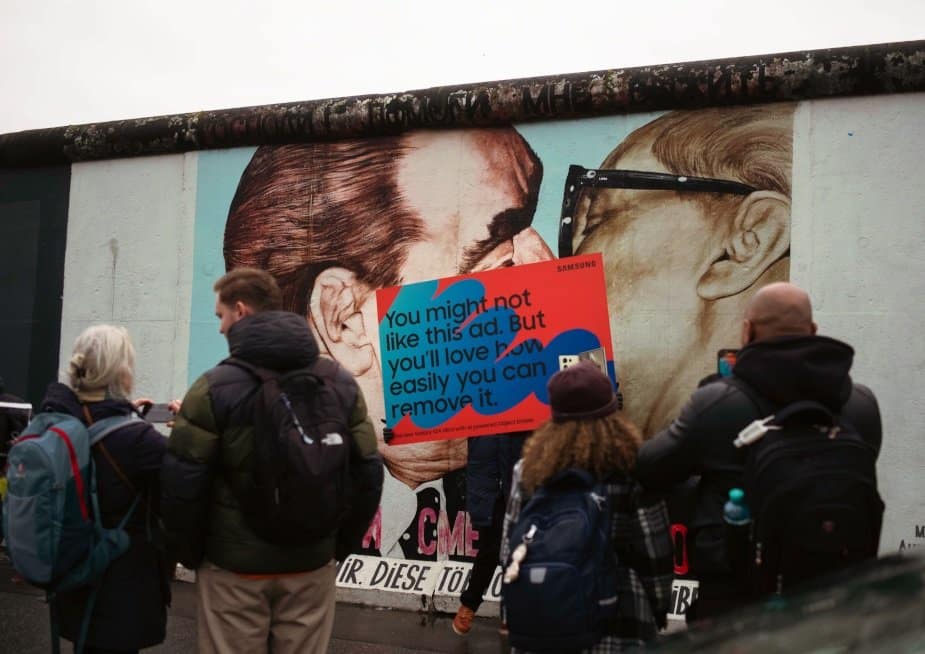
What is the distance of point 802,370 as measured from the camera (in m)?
2.82

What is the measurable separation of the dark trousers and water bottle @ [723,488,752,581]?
9.13 feet

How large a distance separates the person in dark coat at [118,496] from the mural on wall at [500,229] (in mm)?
3164

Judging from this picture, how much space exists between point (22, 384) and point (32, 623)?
295cm

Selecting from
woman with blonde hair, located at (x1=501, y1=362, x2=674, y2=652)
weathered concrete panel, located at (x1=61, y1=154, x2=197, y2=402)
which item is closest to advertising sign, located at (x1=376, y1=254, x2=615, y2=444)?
woman with blonde hair, located at (x1=501, y1=362, x2=674, y2=652)

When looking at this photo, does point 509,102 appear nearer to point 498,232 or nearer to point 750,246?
point 498,232

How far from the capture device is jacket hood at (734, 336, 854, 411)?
2.82 metres

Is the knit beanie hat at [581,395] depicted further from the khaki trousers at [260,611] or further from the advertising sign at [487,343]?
the advertising sign at [487,343]

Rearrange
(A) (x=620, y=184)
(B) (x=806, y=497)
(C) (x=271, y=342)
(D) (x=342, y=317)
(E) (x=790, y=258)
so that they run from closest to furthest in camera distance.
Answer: (B) (x=806, y=497)
(C) (x=271, y=342)
(E) (x=790, y=258)
(A) (x=620, y=184)
(D) (x=342, y=317)

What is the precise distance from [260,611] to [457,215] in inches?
153

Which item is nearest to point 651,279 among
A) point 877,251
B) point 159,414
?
point 877,251

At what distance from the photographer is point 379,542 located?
671 centimetres

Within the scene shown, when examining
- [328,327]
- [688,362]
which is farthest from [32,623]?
[688,362]

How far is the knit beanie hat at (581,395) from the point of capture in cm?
306

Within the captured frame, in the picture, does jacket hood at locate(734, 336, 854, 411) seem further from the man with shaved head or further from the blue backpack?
the blue backpack
